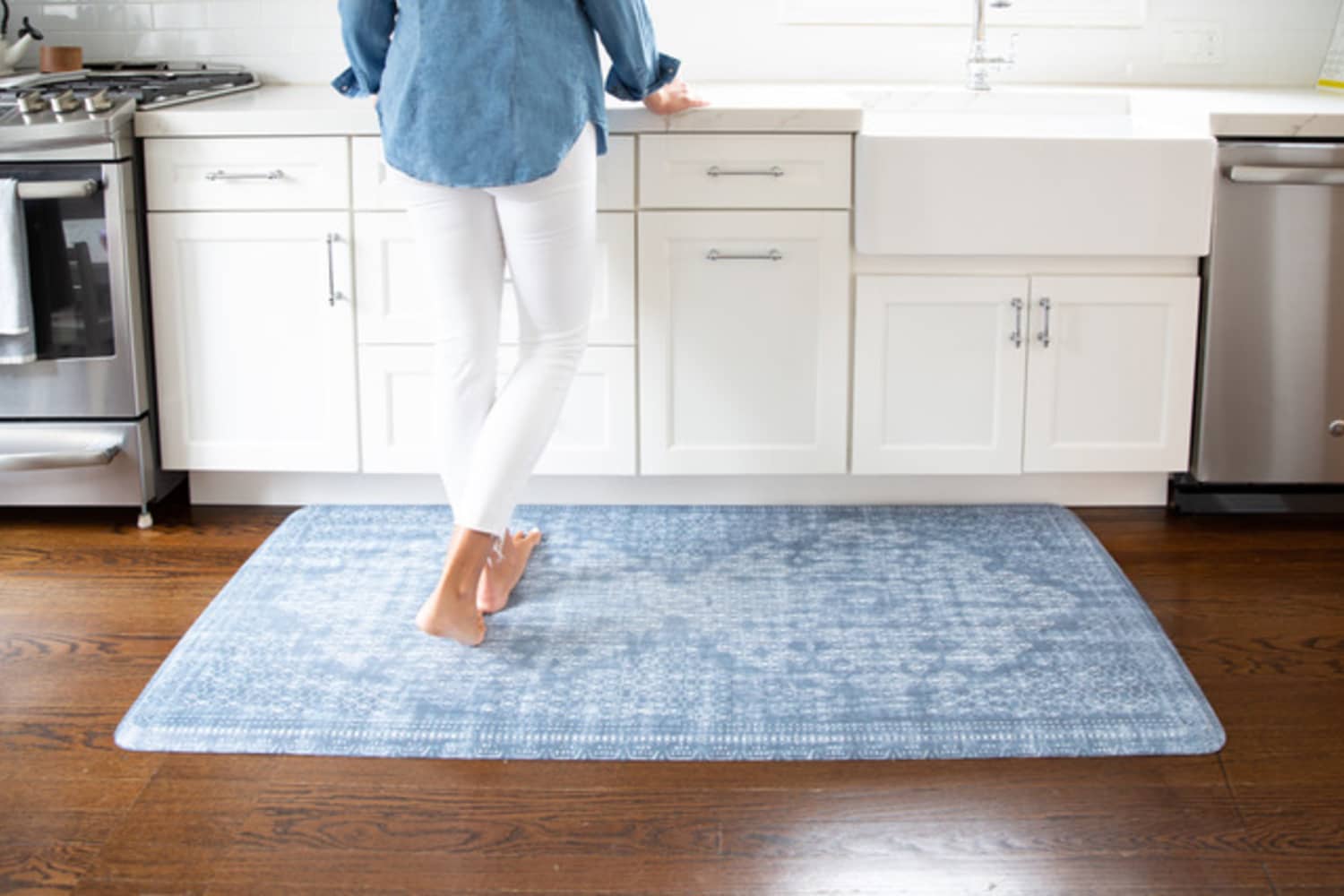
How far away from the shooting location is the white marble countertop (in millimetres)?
3059

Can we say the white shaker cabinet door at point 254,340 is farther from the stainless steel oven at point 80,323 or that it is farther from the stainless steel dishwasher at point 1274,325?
the stainless steel dishwasher at point 1274,325

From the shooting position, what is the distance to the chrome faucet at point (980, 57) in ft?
11.6

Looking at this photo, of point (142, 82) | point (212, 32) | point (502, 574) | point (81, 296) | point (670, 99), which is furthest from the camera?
A: point (212, 32)

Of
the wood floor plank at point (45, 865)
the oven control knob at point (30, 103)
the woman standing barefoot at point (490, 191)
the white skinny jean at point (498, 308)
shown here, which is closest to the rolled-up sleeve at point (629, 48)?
the woman standing barefoot at point (490, 191)

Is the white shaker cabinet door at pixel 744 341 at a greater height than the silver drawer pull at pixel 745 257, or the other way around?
the silver drawer pull at pixel 745 257

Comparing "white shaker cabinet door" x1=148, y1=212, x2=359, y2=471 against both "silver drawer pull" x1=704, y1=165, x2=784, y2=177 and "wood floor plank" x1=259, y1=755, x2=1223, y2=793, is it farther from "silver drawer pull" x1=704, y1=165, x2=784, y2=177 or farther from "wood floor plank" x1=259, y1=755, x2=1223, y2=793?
"wood floor plank" x1=259, y1=755, x2=1223, y2=793

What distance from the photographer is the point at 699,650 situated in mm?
2594

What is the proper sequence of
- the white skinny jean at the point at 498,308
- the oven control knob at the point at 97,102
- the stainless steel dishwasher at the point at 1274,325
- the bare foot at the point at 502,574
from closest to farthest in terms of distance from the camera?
the white skinny jean at the point at 498,308, the bare foot at the point at 502,574, the oven control knob at the point at 97,102, the stainless steel dishwasher at the point at 1274,325

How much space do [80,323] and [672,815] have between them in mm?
1834

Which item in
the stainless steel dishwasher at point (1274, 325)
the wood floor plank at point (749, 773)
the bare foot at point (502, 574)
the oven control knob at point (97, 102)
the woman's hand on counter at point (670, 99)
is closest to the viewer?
the wood floor plank at point (749, 773)

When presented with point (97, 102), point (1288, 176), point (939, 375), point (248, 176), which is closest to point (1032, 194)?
point (939, 375)

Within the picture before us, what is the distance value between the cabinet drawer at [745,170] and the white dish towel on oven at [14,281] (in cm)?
128

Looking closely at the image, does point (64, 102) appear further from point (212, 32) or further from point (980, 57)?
point (980, 57)

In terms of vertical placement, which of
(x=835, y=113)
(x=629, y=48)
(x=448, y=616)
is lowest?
(x=448, y=616)
